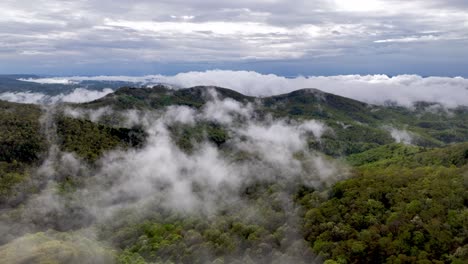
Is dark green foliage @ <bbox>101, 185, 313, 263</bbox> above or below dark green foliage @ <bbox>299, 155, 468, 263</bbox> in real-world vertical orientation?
below

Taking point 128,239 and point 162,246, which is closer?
point 162,246

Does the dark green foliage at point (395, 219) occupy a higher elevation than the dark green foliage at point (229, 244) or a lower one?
higher

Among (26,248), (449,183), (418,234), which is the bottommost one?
(26,248)

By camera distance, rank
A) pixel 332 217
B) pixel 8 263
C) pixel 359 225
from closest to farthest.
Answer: pixel 8 263 → pixel 359 225 → pixel 332 217

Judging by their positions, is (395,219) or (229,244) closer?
(395,219)

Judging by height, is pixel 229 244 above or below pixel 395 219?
below

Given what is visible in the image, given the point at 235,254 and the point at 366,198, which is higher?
the point at 366,198

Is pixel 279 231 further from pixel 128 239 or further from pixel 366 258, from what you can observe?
pixel 128 239

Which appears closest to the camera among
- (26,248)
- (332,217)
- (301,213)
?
(26,248)

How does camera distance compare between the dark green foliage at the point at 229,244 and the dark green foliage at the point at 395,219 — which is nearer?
the dark green foliage at the point at 395,219

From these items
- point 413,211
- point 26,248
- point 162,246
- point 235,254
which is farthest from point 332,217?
point 26,248

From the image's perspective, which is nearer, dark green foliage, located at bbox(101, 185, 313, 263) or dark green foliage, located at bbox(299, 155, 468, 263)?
dark green foliage, located at bbox(299, 155, 468, 263)
